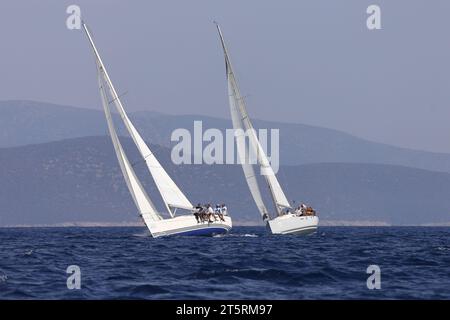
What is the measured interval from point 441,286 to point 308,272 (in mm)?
6020

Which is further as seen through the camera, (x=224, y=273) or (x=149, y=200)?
(x=149, y=200)

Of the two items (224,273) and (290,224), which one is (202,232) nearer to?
(290,224)

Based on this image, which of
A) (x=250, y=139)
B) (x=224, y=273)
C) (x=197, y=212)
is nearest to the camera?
(x=224, y=273)

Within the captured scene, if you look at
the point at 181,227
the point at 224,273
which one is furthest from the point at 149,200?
the point at 224,273

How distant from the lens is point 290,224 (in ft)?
258

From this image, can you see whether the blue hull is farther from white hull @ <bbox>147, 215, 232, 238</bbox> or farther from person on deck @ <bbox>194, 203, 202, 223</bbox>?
person on deck @ <bbox>194, 203, 202, 223</bbox>

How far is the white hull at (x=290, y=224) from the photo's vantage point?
78.5m

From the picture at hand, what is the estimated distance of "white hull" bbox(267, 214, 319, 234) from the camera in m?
78.5

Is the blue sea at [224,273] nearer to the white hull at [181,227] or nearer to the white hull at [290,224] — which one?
the white hull at [181,227]

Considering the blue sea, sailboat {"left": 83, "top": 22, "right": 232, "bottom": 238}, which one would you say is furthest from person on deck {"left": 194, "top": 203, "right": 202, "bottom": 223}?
the blue sea

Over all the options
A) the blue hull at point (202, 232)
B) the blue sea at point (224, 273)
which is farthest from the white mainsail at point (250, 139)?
the blue sea at point (224, 273)

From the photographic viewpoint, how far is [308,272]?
139 feet
